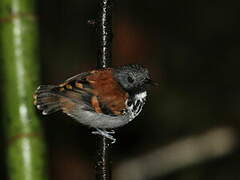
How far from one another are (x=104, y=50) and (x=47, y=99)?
1.08m

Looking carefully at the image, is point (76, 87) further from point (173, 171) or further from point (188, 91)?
point (188, 91)

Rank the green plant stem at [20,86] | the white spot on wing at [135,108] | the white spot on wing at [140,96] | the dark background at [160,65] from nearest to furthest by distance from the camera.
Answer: the green plant stem at [20,86]
the white spot on wing at [135,108]
the white spot on wing at [140,96]
the dark background at [160,65]

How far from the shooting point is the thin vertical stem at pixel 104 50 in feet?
13.0

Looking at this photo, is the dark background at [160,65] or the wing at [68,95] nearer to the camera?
the wing at [68,95]

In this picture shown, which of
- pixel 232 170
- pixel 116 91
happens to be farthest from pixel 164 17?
pixel 116 91

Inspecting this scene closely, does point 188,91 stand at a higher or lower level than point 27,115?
lower

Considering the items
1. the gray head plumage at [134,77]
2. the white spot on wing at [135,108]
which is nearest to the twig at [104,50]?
the white spot on wing at [135,108]

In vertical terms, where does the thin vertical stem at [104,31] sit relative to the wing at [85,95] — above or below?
above

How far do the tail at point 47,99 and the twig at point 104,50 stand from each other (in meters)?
0.79

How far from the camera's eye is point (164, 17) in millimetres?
10688

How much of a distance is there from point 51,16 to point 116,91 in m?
4.98

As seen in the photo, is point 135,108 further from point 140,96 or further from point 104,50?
point 104,50

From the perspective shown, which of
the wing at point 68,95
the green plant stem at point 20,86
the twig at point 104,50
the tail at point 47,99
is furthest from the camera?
the wing at point 68,95

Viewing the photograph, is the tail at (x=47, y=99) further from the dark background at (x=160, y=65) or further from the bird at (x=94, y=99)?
the dark background at (x=160, y=65)
